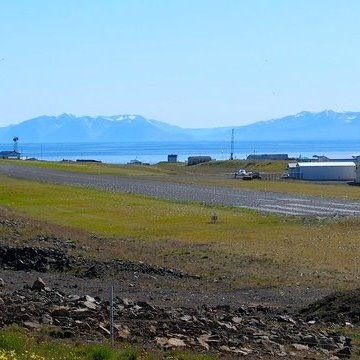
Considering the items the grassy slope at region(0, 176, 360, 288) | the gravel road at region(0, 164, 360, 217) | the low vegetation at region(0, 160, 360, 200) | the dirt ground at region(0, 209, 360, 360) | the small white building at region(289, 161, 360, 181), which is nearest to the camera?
the dirt ground at region(0, 209, 360, 360)

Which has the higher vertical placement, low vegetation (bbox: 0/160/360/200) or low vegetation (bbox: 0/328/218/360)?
low vegetation (bbox: 0/160/360/200)

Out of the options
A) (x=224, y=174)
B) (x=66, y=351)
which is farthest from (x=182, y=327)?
(x=224, y=174)

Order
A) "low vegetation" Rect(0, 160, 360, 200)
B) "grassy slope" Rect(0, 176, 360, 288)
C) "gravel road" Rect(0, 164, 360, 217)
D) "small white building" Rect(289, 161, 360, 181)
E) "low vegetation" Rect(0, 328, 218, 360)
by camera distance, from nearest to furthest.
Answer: "low vegetation" Rect(0, 328, 218, 360), "grassy slope" Rect(0, 176, 360, 288), "gravel road" Rect(0, 164, 360, 217), "low vegetation" Rect(0, 160, 360, 200), "small white building" Rect(289, 161, 360, 181)

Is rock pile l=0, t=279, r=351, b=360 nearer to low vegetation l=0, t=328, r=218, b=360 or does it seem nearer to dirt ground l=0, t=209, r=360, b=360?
dirt ground l=0, t=209, r=360, b=360

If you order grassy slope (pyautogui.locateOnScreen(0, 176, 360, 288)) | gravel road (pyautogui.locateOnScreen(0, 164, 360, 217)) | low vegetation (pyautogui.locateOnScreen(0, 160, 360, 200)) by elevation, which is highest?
low vegetation (pyautogui.locateOnScreen(0, 160, 360, 200))

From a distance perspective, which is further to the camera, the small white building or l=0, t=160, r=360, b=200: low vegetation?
the small white building

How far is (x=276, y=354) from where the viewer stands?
15.0 metres

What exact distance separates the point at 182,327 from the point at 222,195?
5638 centimetres

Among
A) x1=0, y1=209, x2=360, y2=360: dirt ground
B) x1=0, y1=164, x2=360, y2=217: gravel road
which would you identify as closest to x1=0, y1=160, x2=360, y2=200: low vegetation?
x1=0, y1=164, x2=360, y2=217: gravel road

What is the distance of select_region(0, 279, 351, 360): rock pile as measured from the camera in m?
15.2

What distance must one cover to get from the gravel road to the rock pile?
116 ft

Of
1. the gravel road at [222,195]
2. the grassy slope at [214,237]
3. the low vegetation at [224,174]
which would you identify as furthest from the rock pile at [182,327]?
the low vegetation at [224,174]

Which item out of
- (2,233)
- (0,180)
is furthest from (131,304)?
(0,180)

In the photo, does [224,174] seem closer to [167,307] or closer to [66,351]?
[167,307]
